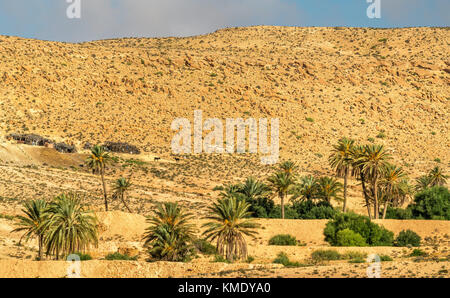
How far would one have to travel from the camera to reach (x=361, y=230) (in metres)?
47.9

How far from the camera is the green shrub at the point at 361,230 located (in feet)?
156

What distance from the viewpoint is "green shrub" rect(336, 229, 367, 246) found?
46469mm

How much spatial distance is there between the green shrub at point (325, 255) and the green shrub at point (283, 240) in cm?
486

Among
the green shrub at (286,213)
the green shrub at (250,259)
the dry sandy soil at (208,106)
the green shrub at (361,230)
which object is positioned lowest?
the green shrub at (250,259)

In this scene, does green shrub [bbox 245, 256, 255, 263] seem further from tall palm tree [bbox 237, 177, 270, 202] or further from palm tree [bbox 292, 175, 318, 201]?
palm tree [bbox 292, 175, 318, 201]

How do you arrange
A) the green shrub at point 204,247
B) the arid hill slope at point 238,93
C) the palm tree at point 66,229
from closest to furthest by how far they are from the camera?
the palm tree at point 66,229 → the green shrub at point 204,247 → the arid hill slope at point 238,93

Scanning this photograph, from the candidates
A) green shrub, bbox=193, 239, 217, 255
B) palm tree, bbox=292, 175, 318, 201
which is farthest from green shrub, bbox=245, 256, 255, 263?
palm tree, bbox=292, 175, 318, 201

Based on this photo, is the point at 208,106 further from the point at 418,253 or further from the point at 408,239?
the point at 418,253

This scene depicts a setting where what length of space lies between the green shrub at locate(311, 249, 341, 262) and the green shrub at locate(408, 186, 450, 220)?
16334mm

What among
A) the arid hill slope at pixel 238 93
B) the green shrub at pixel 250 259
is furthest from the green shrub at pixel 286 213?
the arid hill slope at pixel 238 93

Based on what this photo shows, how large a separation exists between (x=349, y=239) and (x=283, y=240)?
5.26 metres

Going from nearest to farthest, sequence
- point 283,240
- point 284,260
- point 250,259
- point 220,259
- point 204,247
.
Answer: point 220,259, point 284,260, point 250,259, point 204,247, point 283,240

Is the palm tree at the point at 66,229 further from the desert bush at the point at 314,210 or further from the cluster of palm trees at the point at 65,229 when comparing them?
the desert bush at the point at 314,210

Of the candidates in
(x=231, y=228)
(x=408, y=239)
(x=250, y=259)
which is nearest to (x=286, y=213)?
(x=408, y=239)
